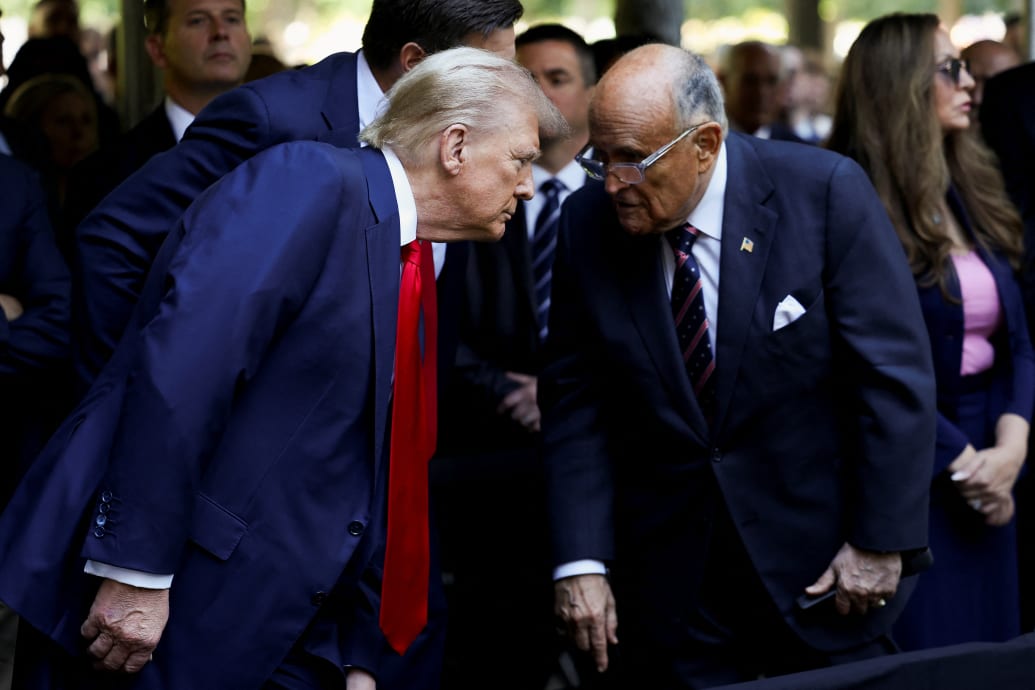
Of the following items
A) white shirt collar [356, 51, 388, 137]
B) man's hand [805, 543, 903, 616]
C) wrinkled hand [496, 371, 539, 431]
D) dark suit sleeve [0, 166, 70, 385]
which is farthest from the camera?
wrinkled hand [496, 371, 539, 431]

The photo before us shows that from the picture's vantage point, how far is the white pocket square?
2988 mm

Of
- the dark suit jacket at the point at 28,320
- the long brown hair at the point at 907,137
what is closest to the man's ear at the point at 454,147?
the dark suit jacket at the point at 28,320

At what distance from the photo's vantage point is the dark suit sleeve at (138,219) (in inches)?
115

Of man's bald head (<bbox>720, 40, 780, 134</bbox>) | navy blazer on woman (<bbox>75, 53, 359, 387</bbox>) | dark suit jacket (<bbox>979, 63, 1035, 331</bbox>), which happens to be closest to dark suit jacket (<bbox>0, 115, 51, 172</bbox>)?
navy blazer on woman (<bbox>75, 53, 359, 387</bbox>)

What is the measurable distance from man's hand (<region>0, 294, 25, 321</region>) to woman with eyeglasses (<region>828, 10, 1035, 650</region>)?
88.2 inches

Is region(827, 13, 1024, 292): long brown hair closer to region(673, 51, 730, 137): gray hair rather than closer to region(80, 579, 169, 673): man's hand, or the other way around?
region(673, 51, 730, 137): gray hair

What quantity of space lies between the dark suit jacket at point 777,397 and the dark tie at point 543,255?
942 mm

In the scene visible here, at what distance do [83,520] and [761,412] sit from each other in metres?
1.44

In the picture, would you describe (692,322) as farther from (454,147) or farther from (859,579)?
(454,147)

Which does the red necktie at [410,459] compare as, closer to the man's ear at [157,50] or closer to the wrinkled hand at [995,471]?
the wrinkled hand at [995,471]

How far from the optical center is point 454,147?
2.53 meters

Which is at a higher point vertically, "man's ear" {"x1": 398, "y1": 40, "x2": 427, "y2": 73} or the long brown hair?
"man's ear" {"x1": 398, "y1": 40, "x2": 427, "y2": 73}

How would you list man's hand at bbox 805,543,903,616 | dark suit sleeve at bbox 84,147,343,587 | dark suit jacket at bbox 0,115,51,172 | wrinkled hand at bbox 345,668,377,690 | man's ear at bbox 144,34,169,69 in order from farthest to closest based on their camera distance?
dark suit jacket at bbox 0,115,51,172 → man's ear at bbox 144,34,169,69 → man's hand at bbox 805,543,903,616 → wrinkled hand at bbox 345,668,377,690 → dark suit sleeve at bbox 84,147,343,587

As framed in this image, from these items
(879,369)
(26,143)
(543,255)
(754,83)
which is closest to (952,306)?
(879,369)
